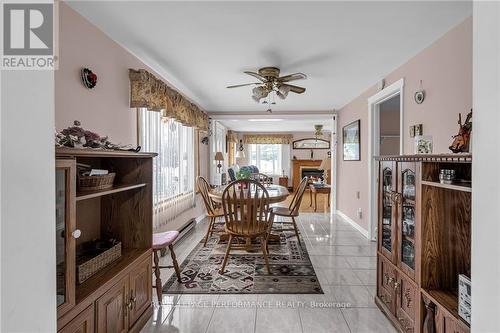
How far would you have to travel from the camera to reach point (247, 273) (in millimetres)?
2781

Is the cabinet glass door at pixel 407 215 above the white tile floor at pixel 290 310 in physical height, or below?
above

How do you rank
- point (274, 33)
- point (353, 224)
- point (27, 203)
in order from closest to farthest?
point (27, 203) < point (274, 33) < point (353, 224)

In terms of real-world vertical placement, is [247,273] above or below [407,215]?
below

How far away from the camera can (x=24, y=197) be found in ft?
2.10

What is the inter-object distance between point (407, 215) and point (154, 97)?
2.51m

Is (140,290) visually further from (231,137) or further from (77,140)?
(231,137)

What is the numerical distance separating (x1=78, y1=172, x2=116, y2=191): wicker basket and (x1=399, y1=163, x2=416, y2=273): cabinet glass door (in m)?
1.92

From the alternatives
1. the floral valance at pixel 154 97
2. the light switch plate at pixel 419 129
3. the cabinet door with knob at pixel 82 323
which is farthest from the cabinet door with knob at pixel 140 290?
the light switch plate at pixel 419 129

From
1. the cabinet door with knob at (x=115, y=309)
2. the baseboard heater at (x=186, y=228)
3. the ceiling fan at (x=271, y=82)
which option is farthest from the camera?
the baseboard heater at (x=186, y=228)

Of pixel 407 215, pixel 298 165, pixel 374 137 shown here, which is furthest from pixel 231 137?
pixel 407 215

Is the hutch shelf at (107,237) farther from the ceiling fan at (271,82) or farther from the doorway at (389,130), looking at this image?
the doorway at (389,130)

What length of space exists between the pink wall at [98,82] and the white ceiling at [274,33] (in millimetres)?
110

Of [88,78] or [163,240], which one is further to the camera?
[163,240]

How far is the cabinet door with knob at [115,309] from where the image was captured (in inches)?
55.7
